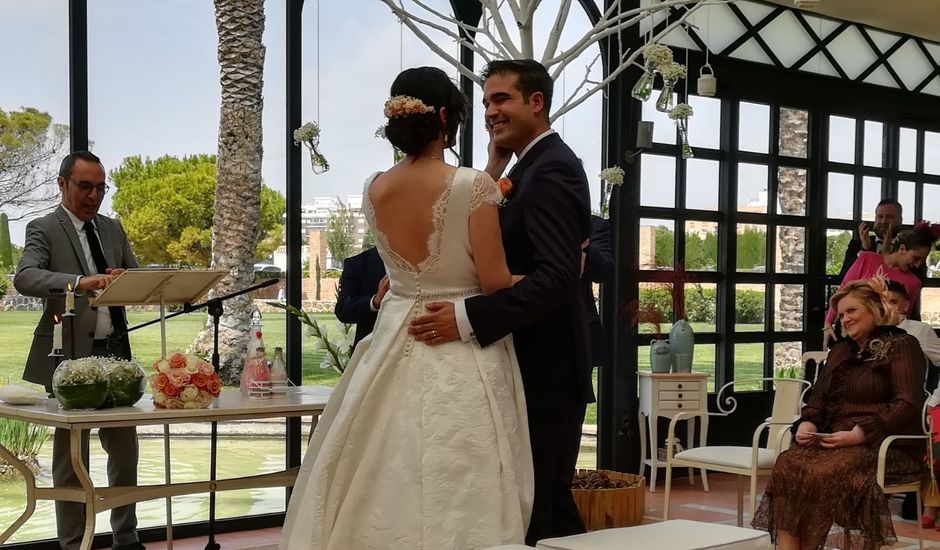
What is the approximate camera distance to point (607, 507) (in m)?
4.62

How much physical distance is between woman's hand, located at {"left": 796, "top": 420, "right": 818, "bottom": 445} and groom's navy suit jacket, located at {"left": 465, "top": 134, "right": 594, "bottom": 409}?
6.86 ft

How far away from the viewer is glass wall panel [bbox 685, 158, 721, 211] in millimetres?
7680

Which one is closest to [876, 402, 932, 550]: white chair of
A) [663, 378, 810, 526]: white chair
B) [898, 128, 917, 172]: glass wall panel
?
[663, 378, 810, 526]: white chair

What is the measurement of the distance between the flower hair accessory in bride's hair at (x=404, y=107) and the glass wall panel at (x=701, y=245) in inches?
202

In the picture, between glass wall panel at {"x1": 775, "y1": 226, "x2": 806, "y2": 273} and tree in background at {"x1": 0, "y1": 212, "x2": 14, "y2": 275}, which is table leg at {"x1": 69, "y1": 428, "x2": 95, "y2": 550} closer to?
tree in background at {"x1": 0, "y1": 212, "x2": 14, "y2": 275}

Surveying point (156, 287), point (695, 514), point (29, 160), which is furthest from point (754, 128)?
point (156, 287)

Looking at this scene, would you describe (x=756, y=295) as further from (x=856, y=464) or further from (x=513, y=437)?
(x=513, y=437)

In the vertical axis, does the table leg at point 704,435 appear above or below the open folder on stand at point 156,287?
below

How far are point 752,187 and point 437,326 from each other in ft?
18.3

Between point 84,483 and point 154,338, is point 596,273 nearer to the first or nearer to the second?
point 84,483

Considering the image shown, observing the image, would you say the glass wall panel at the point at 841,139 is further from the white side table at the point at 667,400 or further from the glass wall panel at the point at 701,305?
the white side table at the point at 667,400

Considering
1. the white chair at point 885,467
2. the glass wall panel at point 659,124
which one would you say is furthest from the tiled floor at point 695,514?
the glass wall panel at point 659,124

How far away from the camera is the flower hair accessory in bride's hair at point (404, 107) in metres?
2.79

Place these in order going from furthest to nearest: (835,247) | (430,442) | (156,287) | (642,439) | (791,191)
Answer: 1. (835,247)
2. (791,191)
3. (642,439)
4. (156,287)
5. (430,442)
